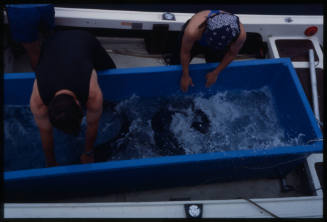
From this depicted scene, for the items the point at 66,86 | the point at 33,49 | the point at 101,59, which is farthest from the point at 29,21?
the point at 66,86

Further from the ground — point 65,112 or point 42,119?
point 42,119

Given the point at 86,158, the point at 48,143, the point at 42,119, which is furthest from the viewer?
the point at 86,158

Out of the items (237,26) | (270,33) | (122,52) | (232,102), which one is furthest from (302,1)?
(122,52)

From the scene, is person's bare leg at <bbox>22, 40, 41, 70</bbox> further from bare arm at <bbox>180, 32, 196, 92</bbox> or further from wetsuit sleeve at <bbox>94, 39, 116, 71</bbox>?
bare arm at <bbox>180, 32, 196, 92</bbox>

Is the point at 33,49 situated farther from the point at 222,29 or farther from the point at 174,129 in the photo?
the point at 222,29

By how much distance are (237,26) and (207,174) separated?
42.5 inches

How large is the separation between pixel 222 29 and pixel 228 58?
0.45 meters

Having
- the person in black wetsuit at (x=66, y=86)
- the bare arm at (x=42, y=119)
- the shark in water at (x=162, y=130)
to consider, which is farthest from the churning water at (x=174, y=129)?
the person in black wetsuit at (x=66, y=86)

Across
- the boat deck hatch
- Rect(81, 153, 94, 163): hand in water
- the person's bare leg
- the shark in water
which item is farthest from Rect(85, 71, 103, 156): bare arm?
the boat deck hatch

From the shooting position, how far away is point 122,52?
271cm

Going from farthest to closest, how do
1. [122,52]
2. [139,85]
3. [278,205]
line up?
[122,52] → [139,85] → [278,205]

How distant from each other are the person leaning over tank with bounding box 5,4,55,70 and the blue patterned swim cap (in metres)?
1.33

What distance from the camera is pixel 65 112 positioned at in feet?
4.26

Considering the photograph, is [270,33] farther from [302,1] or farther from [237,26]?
[237,26]
